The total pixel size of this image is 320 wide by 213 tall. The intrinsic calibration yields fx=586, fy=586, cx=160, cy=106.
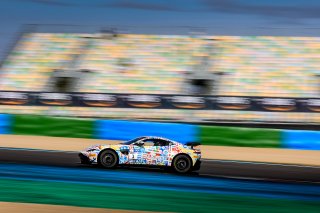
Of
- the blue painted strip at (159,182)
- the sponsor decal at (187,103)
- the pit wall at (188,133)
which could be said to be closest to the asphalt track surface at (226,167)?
the blue painted strip at (159,182)

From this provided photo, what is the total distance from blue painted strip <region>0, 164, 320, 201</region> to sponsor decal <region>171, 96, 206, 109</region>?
50.9 feet

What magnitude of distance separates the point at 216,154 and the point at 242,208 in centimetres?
987

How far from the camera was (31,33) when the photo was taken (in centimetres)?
3822

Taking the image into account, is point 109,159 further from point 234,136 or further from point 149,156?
point 234,136

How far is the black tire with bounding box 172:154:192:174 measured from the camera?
1349 cm

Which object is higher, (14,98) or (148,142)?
(14,98)

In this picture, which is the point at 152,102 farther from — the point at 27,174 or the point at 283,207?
the point at 283,207

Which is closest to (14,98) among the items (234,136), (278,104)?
(278,104)

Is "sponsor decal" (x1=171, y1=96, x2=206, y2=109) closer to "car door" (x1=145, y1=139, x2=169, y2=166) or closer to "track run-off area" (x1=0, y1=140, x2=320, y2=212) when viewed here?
"track run-off area" (x1=0, y1=140, x2=320, y2=212)

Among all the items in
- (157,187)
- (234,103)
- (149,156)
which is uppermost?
(234,103)

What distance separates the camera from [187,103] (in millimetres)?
28594

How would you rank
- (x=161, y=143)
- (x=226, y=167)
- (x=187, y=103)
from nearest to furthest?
(x=161, y=143) < (x=226, y=167) < (x=187, y=103)

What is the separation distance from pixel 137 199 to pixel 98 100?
19698mm

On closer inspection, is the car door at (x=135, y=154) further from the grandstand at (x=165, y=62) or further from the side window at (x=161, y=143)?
the grandstand at (x=165, y=62)
